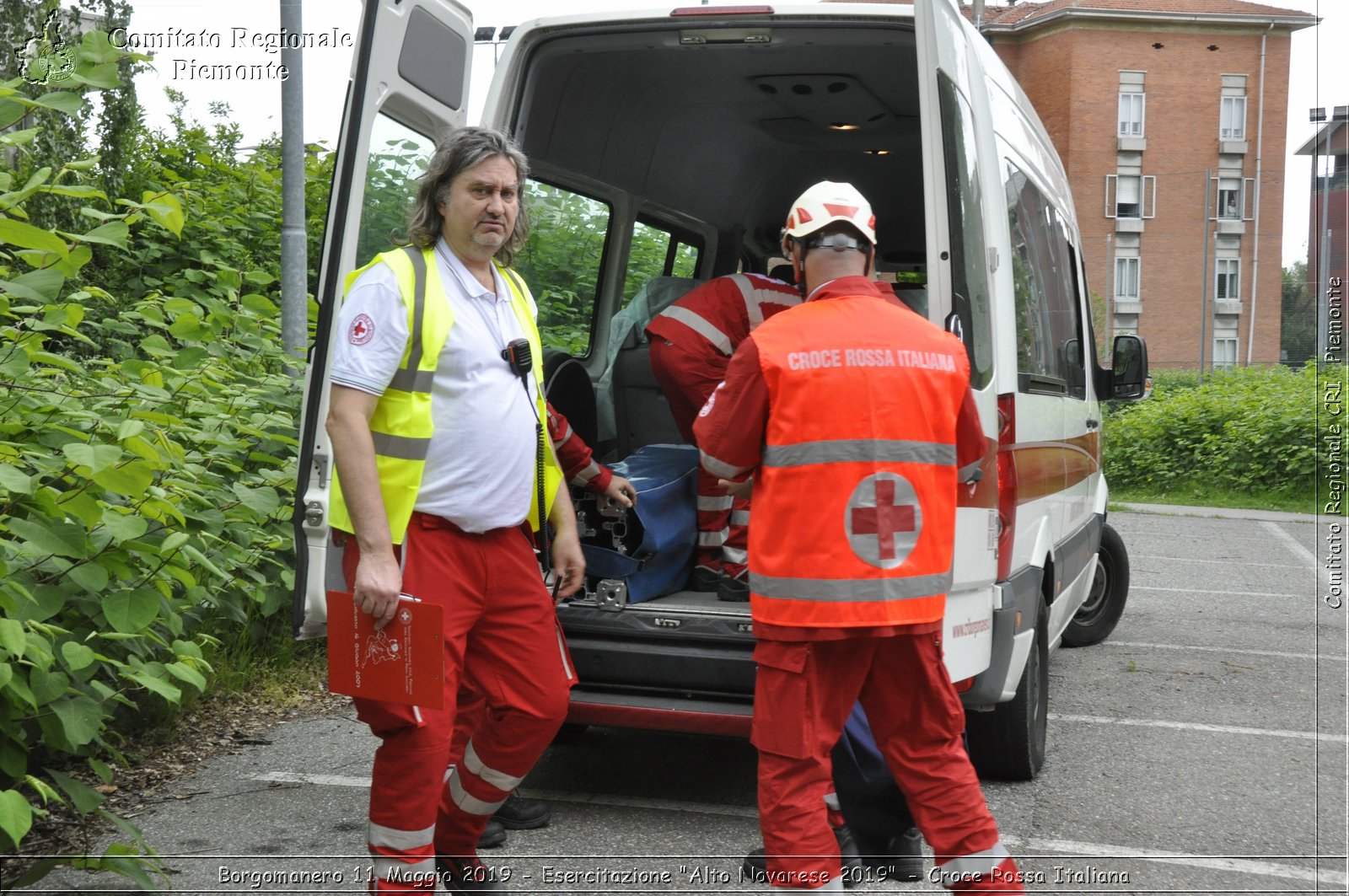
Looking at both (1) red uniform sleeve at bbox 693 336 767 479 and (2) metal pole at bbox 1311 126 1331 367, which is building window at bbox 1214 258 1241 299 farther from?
(1) red uniform sleeve at bbox 693 336 767 479

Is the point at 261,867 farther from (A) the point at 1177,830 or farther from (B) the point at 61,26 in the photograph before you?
(A) the point at 1177,830

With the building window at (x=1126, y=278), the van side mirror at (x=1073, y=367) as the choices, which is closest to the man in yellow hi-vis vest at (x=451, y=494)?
the van side mirror at (x=1073, y=367)

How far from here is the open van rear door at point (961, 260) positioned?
12.2 feet

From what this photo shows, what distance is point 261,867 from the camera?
392cm

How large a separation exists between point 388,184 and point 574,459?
41.0 inches

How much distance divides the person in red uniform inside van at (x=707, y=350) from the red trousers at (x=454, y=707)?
1.39m

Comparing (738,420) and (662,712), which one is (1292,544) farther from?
(738,420)

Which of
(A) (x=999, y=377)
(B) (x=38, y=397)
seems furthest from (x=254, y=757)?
(A) (x=999, y=377)

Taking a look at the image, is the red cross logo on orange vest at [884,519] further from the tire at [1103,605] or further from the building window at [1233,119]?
the building window at [1233,119]

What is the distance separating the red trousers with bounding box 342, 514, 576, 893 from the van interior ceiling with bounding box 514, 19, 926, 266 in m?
2.10

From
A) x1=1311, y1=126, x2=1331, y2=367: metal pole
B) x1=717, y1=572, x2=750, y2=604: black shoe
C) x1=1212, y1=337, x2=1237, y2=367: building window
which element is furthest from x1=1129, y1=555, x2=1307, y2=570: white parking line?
x1=1212, y1=337, x2=1237, y2=367: building window

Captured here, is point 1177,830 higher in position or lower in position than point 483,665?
lower

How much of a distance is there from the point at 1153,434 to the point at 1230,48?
31.8 meters

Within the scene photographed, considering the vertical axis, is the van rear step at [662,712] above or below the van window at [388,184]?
below
